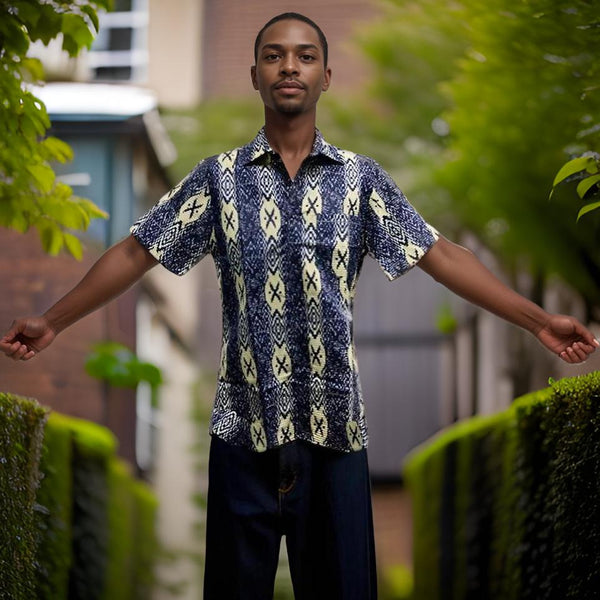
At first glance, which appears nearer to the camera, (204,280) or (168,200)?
(168,200)

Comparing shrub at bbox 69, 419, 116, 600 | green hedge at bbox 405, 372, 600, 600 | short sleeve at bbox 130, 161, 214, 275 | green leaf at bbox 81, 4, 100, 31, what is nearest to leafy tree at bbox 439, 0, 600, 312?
green hedge at bbox 405, 372, 600, 600

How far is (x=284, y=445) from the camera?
2.56m

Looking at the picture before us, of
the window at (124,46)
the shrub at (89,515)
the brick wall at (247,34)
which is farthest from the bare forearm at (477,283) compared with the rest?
the brick wall at (247,34)

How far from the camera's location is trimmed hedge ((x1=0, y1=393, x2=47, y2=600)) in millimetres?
2971

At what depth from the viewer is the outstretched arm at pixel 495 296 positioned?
2723 millimetres

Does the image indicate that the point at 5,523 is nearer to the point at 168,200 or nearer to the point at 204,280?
the point at 168,200

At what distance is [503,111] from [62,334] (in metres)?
3.63

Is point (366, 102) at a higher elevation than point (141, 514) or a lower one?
higher

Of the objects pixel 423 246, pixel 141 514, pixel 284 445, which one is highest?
pixel 423 246

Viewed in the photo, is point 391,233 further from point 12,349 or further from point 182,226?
point 12,349

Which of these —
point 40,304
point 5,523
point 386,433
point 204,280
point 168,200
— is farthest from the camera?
point 386,433

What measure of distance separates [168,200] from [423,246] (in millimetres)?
631

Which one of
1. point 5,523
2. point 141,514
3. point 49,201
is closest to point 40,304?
point 141,514

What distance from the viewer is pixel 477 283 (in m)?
2.72
